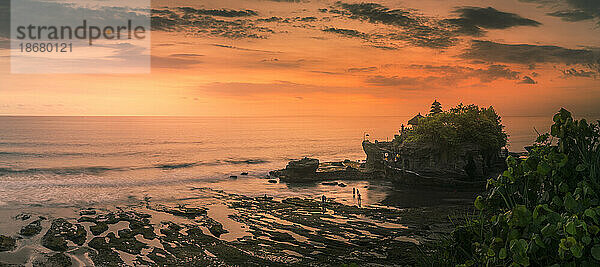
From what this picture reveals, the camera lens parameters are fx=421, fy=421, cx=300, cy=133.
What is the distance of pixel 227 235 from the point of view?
28562mm

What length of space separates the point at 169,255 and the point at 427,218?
18873 mm

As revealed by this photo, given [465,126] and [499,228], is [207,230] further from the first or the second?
[465,126]

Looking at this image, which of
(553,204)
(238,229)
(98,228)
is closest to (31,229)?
(98,228)

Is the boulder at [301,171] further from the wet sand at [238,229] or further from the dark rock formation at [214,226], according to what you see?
the dark rock formation at [214,226]

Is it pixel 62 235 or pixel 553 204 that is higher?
pixel 553 204

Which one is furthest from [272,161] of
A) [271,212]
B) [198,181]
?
[271,212]

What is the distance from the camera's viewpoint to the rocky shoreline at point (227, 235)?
75.7 ft

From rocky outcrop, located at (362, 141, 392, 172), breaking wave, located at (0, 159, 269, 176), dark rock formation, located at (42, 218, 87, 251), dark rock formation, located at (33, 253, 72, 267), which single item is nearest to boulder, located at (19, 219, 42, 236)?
dark rock formation, located at (42, 218, 87, 251)

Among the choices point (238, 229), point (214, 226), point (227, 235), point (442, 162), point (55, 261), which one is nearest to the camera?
point (55, 261)

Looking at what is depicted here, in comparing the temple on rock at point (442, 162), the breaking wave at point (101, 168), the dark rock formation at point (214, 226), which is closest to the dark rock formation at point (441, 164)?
the temple on rock at point (442, 162)

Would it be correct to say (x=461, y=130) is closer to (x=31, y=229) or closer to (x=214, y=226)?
(x=214, y=226)

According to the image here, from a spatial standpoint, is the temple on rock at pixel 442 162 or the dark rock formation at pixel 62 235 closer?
the dark rock formation at pixel 62 235

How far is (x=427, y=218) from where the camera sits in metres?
31.9

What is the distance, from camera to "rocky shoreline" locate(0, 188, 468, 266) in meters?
23.1
